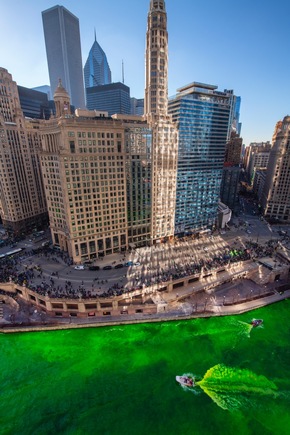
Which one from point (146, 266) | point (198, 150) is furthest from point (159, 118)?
point (146, 266)

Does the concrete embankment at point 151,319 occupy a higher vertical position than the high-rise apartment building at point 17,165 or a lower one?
lower

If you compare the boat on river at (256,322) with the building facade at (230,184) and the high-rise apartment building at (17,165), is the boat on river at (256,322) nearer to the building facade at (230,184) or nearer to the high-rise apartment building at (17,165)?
the building facade at (230,184)

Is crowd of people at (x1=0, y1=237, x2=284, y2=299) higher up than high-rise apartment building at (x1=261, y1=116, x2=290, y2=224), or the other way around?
high-rise apartment building at (x1=261, y1=116, x2=290, y2=224)

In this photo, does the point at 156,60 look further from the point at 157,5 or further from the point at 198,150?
the point at 198,150

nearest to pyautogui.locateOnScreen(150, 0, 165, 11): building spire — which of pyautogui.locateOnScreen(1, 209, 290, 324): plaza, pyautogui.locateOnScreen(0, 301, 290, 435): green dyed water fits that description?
pyautogui.locateOnScreen(1, 209, 290, 324): plaza

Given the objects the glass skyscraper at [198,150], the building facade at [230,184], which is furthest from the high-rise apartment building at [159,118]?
the building facade at [230,184]

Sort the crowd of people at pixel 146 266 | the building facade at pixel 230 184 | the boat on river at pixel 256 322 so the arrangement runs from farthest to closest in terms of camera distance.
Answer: the building facade at pixel 230 184 → the crowd of people at pixel 146 266 → the boat on river at pixel 256 322

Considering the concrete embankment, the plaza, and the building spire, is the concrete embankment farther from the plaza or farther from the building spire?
the building spire
